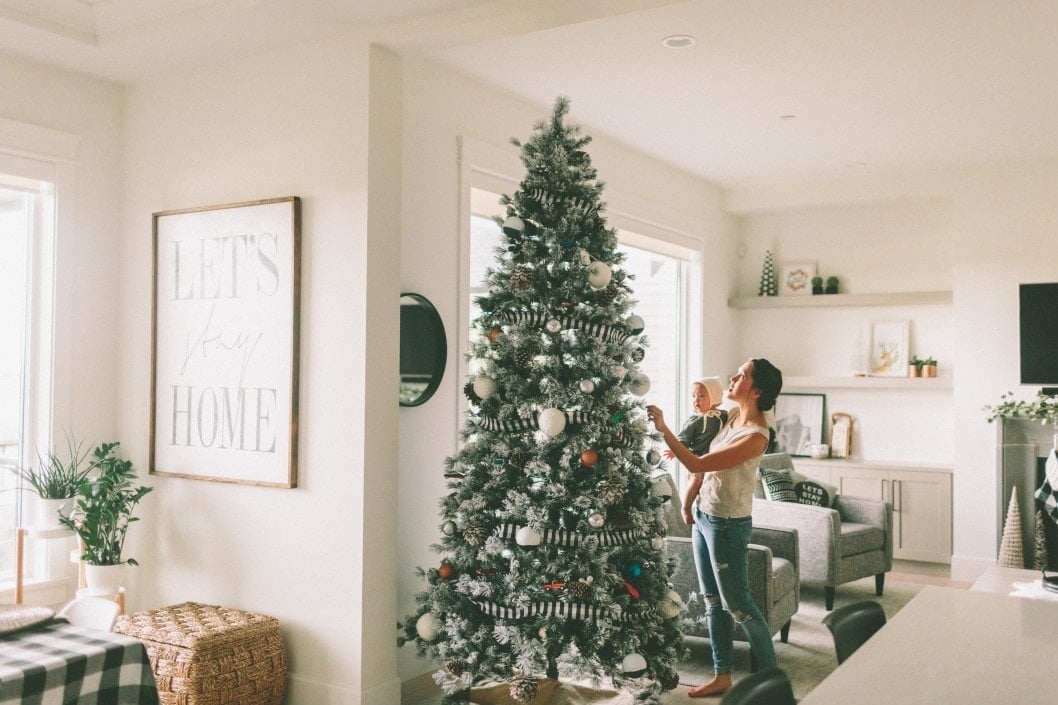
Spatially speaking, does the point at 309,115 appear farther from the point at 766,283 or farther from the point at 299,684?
the point at 766,283

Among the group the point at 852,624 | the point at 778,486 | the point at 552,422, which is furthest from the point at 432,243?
the point at 778,486

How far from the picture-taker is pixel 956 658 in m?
1.66

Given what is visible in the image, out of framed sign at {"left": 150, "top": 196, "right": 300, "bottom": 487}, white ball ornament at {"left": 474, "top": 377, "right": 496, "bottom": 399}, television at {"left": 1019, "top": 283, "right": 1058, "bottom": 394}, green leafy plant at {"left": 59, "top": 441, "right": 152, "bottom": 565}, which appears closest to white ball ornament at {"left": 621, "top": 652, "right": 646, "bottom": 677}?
white ball ornament at {"left": 474, "top": 377, "right": 496, "bottom": 399}

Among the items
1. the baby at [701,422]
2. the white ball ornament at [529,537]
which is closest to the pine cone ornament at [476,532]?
the white ball ornament at [529,537]

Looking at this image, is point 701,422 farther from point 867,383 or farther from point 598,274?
Result: point 867,383

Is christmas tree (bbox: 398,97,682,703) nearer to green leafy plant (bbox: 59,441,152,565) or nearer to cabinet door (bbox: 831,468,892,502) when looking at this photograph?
green leafy plant (bbox: 59,441,152,565)

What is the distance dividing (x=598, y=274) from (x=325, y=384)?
1176 millimetres

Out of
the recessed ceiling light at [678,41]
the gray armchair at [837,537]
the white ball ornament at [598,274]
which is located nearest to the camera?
the white ball ornament at [598,274]

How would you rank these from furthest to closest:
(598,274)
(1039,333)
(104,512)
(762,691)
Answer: (1039,333) < (104,512) < (598,274) < (762,691)

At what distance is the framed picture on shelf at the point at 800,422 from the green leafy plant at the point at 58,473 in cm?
517

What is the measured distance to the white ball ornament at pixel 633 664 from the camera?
3309mm

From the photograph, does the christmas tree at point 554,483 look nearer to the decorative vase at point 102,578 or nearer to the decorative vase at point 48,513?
the decorative vase at point 102,578

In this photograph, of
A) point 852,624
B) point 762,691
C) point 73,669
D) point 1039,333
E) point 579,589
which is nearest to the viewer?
point 762,691

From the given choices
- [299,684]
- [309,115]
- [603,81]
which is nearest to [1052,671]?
[299,684]
